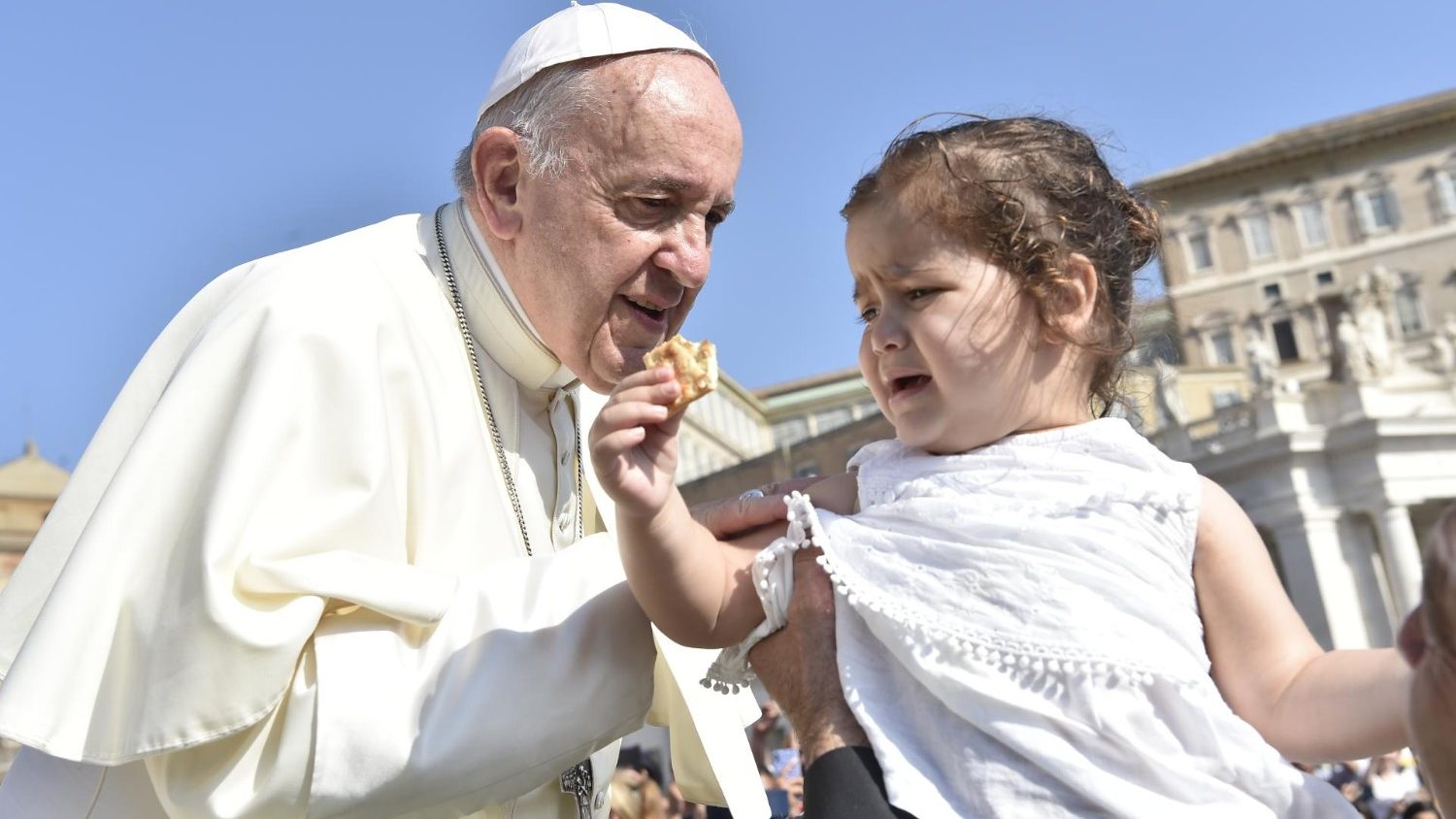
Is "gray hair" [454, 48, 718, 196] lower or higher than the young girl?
higher

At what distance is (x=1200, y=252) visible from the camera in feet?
190

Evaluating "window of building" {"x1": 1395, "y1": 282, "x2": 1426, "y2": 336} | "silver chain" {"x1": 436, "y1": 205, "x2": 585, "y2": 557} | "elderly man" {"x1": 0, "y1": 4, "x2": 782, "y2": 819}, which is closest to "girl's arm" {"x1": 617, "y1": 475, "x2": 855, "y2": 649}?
"elderly man" {"x1": 0, "y1": 4, "x2": 782, "y2": 819}

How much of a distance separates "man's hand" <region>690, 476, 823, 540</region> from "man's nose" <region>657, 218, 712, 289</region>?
23.9 inches

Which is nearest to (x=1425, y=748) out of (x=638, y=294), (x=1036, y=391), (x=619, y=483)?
(x=1036, y=391)

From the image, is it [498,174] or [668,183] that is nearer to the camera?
[668,183]

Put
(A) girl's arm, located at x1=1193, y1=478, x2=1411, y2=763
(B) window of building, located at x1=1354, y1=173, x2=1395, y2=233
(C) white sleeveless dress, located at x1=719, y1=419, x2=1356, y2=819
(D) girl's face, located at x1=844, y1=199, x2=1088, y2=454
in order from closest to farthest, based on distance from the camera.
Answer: (C) white sleeveless dress, located at x1=719, y1=419, x2=1356, y2=819, (A) girl's arm, located at x1=1193, y1=478, x2=1411, y2=763, (D) girl's face, located at x1=844, y1=199, x2=1088, y2=454, (B) window of building, located at x1=1354, y1=173, x2=1395, y2=233

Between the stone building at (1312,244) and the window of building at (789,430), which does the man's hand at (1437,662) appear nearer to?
the stone building at (1312,244)

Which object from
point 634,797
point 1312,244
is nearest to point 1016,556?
point 634,797

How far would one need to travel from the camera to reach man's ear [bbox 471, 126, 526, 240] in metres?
2.77

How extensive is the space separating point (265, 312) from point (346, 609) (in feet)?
1.72

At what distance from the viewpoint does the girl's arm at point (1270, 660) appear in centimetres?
187

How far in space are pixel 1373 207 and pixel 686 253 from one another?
58.7 m

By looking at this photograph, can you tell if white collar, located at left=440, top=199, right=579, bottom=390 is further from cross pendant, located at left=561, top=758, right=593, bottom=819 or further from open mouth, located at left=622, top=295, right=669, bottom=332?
cross pendant, located at left=561, top=758, right=593, bottom=819

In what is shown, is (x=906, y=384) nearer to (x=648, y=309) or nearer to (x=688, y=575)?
(x=688, y=575)
